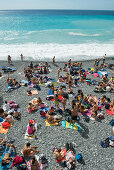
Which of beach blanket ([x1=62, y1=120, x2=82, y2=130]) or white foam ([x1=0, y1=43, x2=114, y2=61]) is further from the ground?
white foam ([x1=0, y1=43, x2=114, y2=61])

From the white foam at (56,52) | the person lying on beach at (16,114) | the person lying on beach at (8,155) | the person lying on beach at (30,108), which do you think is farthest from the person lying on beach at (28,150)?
the white foam at (56,52)

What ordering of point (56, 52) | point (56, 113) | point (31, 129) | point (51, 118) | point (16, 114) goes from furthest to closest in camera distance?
point (56, 52) < point (56, 113) < point (16, 114) < point (51, 118) < point (31, 129)

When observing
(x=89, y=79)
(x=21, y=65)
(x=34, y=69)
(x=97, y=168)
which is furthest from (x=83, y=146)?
(x=21, y=65)

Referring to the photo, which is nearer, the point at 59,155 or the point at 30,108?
the point at 59,155

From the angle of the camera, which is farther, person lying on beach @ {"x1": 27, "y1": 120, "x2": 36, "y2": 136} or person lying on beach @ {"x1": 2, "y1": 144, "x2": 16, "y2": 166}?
person lying on beach @ {"x1": 27, "y1": 120, "x2": 36, "y2": 136}

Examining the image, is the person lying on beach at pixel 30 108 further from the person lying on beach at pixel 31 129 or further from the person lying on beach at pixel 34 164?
the person lying on beach at pixel 34 164

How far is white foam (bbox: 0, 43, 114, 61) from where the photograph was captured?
25742 millimetres

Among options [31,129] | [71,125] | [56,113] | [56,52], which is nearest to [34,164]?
[31,129]

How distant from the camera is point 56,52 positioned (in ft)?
93.3

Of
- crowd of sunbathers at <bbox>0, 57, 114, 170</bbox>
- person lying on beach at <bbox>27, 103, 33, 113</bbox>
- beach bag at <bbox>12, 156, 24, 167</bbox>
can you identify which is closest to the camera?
beach bag at <bbox>12, 156, 24, 167</bbox>

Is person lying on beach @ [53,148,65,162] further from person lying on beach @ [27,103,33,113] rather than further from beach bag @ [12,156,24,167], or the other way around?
person lying on beach @ [27,103,33,113]

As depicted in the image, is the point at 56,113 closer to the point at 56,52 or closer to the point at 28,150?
the point at 28,150

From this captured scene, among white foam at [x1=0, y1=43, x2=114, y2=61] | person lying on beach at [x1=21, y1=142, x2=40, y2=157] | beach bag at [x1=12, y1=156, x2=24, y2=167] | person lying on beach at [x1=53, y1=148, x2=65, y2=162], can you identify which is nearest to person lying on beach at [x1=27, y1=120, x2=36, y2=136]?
person lying on beach at [x1=21, y1=142, x2=40, y2=157]

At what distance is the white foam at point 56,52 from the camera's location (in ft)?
84.5
